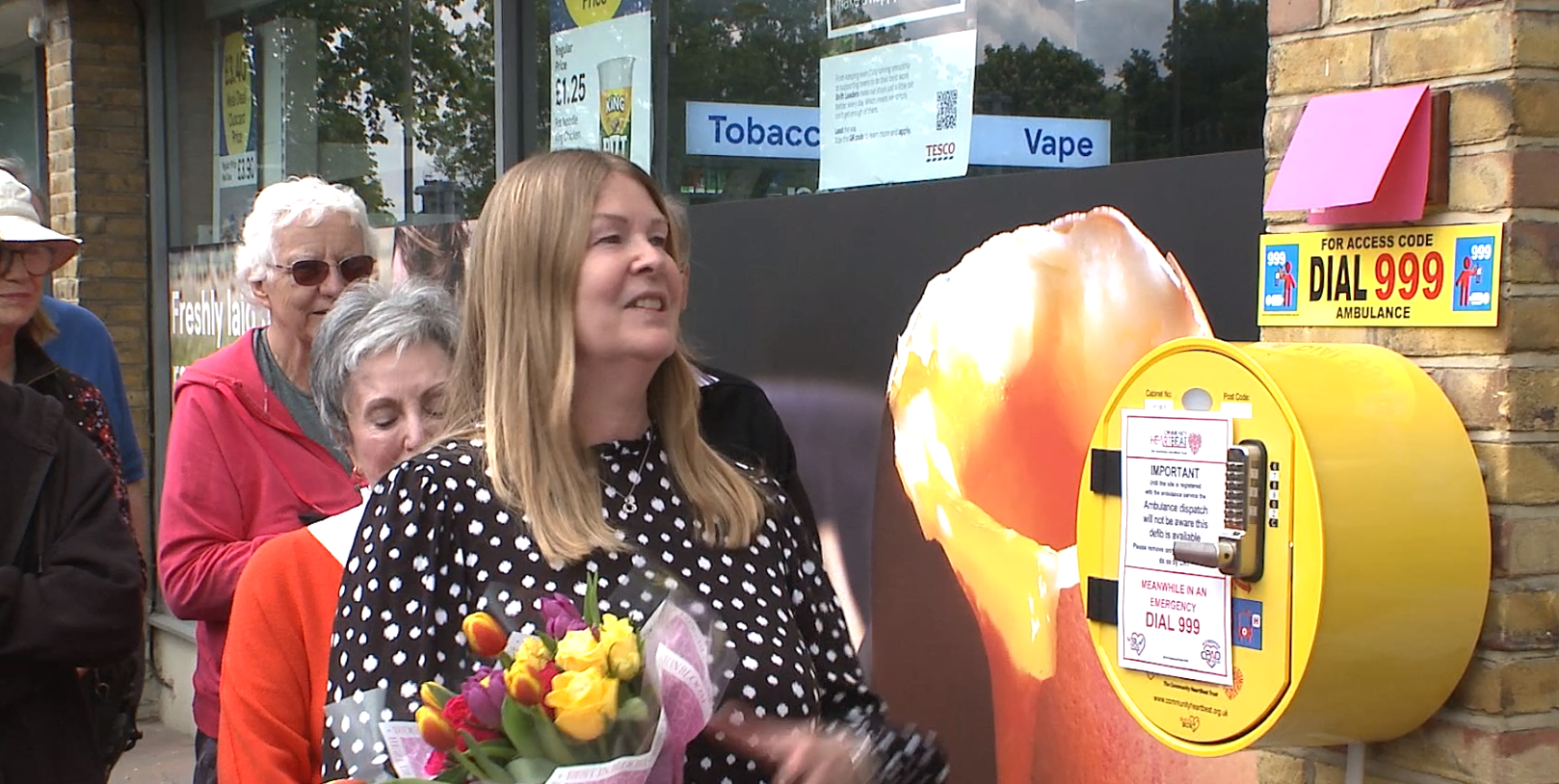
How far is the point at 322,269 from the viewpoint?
3.68m

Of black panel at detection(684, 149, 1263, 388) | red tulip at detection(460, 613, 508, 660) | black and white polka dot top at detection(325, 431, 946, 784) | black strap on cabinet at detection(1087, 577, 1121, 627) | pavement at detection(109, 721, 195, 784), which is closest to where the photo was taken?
red tulip at detection(460, 613, 508, 660)

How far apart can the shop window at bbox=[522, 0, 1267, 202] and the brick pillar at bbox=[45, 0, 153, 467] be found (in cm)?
350

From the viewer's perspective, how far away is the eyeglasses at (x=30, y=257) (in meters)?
3.81

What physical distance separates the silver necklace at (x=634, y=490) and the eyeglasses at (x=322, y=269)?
4.97 feet

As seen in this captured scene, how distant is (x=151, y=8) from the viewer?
7672mm

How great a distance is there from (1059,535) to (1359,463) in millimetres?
1176

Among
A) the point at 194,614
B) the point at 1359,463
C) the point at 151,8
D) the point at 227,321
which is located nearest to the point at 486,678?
the point at 1359,463

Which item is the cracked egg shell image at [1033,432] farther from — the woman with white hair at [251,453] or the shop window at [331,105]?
the shop window at [331,105]

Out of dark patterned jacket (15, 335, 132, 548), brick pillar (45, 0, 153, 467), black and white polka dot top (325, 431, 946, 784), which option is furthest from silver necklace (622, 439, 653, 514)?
brick pillar (45, 0, 153, 467)

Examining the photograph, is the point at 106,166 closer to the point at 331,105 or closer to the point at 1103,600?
the point at 331,105

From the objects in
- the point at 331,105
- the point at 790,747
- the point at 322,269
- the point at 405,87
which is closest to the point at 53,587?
the point at 322,269

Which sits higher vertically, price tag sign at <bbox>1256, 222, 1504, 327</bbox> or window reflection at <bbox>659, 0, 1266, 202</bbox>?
window reflection at <bbox>659, 0, 1266, 202</bbox>

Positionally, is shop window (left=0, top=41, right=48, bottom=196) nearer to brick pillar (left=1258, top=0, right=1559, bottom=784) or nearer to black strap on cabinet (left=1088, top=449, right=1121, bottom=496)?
black strap on cabinet (left=1088, top=449, right=1121, bottom=496)

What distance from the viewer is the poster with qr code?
3.67m
